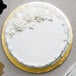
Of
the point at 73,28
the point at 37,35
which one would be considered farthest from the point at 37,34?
the point at 73,28

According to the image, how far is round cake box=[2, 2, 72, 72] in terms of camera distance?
1410mm

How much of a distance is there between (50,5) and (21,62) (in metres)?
0.41

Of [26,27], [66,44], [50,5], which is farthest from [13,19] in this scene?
[66,44]

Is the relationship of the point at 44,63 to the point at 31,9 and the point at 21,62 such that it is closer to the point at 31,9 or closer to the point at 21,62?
the point at 21,62

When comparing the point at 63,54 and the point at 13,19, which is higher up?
the point at 13,19

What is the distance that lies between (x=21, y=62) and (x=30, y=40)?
149mm

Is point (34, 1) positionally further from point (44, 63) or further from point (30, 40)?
point (44, 63)

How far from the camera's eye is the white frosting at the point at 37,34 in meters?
1.41

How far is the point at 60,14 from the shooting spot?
1.44 metres

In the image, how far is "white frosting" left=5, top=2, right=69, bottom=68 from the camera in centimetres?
141

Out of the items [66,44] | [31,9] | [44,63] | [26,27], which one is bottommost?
[44,63]

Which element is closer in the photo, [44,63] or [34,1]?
[44,63]

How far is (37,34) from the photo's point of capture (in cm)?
144

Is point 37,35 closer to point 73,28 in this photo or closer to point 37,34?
point 37,34
